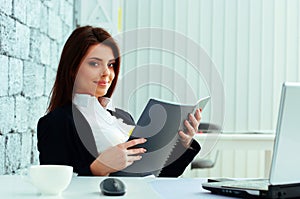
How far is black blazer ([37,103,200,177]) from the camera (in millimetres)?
1751

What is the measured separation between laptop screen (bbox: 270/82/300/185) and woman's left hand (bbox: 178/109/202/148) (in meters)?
0.62

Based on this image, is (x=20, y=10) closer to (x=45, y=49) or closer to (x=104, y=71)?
(x=45, y=49)

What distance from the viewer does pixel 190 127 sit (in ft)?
5.67

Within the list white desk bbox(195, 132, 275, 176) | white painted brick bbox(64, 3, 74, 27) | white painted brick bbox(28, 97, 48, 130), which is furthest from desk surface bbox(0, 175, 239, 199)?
white painted brick bbox(64, 3, 74, 27)

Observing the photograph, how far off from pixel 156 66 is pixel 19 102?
5.82 ft

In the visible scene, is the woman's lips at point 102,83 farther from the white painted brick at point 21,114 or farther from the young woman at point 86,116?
the white painted brick at point 21,114

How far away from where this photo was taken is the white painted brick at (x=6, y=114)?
6.62 ft

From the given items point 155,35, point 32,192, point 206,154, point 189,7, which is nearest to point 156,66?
point 155,35

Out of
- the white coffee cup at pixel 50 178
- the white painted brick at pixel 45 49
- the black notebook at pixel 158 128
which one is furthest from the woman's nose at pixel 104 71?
the white painted brick at pixel 45 49

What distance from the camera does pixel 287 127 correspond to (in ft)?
3.53

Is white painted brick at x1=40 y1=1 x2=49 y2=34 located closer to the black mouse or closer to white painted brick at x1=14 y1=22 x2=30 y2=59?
white painted brick at x1=14 y1=22 x2=30 y2=59

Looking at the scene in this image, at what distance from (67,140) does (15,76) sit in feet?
1.81

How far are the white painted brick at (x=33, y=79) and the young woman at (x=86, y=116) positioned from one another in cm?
50

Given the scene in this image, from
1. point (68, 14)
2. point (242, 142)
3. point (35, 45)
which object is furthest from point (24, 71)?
point (242, 142)
